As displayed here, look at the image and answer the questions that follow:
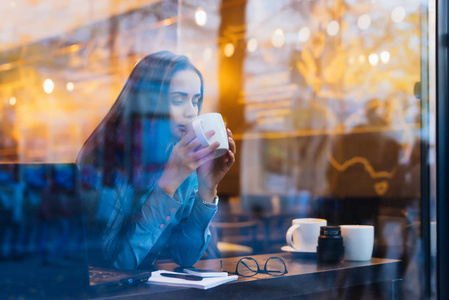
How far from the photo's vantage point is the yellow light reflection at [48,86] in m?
1.15

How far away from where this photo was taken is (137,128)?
4.41 feet

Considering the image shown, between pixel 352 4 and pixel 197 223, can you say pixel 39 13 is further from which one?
pixel 352 4

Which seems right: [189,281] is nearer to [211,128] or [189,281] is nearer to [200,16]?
[211,128]

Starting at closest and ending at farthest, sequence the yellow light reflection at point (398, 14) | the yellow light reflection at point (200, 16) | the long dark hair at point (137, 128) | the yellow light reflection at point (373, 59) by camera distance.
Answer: the long dark hair at point (137, 128) → the yellow light reflection at point (200, 16) → the yellow light reflection at point (398, 14) → the yellow light reflection at point (373, 59)

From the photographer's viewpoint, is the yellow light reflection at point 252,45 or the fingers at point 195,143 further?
the yellow light reflection at point 252,45

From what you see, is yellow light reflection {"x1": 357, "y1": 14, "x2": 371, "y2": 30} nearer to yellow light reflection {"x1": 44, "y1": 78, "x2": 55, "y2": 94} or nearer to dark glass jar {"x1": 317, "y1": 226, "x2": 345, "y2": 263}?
dark glass jar {"x1": 317, "y1": 226, "x2": 345, "y2": 263}

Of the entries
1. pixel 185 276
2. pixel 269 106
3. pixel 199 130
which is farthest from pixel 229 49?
pixel 185 276

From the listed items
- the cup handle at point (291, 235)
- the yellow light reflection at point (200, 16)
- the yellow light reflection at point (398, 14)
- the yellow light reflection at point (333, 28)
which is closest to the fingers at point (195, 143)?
the cup handle at point (291, 235)

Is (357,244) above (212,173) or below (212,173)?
below

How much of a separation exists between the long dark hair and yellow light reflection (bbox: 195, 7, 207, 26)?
242 millimetres

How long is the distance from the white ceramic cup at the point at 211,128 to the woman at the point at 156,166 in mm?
14

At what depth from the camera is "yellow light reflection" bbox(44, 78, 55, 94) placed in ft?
3.76

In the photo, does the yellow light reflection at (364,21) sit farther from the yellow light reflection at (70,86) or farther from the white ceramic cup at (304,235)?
the yellow light reflection at (70,86)

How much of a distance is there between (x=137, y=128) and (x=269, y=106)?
143 centimetres
